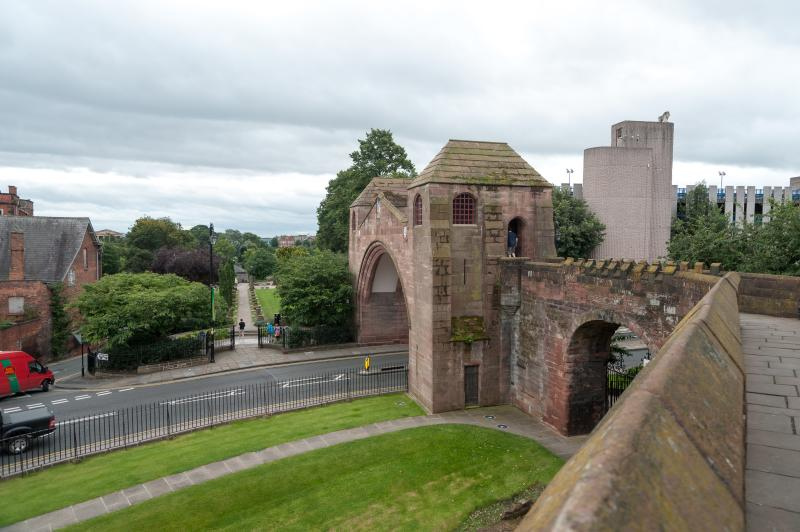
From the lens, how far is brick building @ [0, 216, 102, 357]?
2836 centimetres

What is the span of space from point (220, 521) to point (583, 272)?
1136 centimetres

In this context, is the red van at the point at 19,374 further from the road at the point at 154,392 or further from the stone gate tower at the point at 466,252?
the stone gate tower at the point at 466,252

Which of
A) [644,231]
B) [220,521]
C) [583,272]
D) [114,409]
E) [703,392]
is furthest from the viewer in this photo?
[644,231]

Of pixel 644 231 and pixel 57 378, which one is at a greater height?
pixel 644 231

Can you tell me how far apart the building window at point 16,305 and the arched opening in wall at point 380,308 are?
18814mm

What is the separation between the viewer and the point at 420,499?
39.2 ft

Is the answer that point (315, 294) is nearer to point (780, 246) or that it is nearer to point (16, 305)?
point (16, 305)

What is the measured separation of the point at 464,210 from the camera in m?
18.2

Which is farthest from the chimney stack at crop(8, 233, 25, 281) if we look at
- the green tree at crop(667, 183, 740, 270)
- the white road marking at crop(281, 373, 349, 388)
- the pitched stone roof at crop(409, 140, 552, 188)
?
the green tree at crop(667, 183, 740, 270)

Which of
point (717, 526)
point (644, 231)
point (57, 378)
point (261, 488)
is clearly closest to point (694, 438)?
point (717, 526)

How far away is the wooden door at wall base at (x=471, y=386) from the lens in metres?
18.6

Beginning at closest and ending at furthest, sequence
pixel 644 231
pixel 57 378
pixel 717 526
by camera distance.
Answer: pixel 717 526
pixel 57 378
pixel 644 231

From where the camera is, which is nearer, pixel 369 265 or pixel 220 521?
pixel 220 521

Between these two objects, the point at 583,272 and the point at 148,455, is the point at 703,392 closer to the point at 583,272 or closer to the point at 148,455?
the point at 583,272
